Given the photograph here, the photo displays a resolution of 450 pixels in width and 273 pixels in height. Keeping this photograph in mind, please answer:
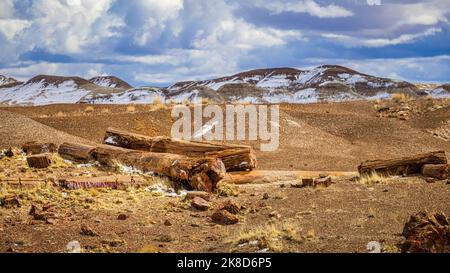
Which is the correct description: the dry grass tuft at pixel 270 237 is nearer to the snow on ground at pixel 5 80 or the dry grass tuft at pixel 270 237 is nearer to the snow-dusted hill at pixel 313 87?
the snow-dusted hill at pixel 313 87

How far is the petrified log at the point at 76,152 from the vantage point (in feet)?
43.6

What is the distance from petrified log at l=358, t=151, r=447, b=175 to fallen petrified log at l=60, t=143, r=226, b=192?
340cm

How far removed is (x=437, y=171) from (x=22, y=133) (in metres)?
11.1

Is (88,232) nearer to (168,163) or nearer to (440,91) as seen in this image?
(168,163)

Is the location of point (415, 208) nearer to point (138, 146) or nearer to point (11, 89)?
point (138, 146)

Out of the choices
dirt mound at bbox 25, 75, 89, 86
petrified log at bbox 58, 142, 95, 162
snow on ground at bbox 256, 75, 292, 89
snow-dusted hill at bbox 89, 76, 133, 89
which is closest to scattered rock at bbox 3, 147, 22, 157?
petrified log at bbox 58, 142, 95, 162

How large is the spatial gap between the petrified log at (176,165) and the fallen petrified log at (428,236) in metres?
5.32

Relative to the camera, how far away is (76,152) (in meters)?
13.4

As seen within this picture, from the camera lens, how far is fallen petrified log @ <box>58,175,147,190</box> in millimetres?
10984

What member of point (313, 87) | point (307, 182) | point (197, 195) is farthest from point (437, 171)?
point (313, 87)

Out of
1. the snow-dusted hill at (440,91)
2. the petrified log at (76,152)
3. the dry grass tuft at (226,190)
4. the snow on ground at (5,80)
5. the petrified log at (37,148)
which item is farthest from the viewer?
the snow on ground at (5,80)

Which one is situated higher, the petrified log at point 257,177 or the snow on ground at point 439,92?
the snow on ground at point 439,92

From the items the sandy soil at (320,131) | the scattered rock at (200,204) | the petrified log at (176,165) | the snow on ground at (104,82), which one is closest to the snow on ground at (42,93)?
the snow on ground at (104,82)

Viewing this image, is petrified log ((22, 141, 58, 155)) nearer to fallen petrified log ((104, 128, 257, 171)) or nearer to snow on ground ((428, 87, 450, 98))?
fallen petrified log ((104, 128, 257, 171))
